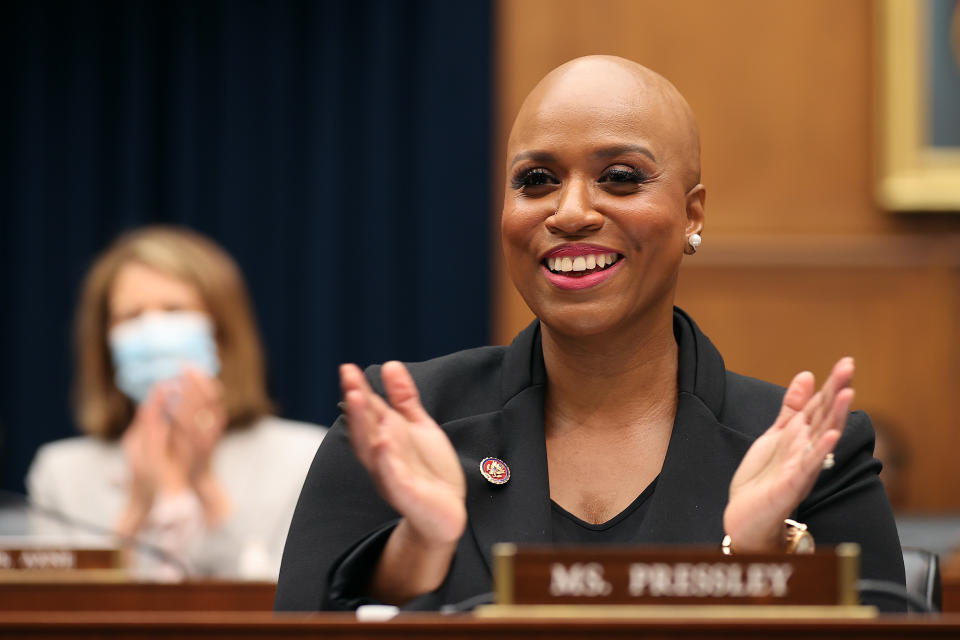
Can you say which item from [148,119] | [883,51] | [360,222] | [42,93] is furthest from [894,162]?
[42,93]

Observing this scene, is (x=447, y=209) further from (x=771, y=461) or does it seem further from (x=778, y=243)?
(x=771, y=461)

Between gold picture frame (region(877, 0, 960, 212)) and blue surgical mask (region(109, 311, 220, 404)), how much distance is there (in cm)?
220

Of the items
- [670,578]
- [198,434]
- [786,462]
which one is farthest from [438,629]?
[198,434]

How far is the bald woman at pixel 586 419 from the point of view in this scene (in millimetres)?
1482

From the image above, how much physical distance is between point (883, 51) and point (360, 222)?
1.97 metres

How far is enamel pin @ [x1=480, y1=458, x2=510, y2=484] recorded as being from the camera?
161 cm

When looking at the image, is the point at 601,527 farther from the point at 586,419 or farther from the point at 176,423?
the point at 176,423

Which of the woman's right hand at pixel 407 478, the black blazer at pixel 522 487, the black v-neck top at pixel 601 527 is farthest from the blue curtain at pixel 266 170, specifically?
the woman's right hand at pixel 407 478

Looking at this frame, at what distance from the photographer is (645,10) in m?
4.23

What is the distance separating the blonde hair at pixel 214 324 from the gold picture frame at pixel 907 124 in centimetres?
208

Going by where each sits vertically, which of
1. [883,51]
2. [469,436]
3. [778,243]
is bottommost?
[469,436]

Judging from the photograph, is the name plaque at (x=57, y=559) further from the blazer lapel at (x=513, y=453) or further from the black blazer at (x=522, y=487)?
the blazer lapel at (x=513, y=453)

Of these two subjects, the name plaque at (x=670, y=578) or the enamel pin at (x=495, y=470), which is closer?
the name plaque at (x=670, y=578)

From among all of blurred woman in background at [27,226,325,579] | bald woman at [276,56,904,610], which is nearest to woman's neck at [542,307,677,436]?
bald woman at [276,56,904,610]
